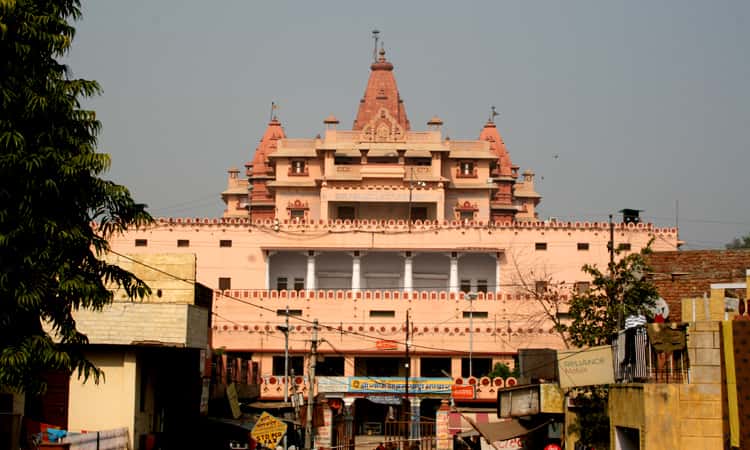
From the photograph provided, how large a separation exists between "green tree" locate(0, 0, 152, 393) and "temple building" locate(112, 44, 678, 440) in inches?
1341

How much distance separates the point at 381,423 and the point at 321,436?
9054 millimetres

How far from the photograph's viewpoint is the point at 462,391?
5234 cm

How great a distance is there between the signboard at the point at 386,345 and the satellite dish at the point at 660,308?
32.2 m

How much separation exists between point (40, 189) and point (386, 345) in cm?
4431

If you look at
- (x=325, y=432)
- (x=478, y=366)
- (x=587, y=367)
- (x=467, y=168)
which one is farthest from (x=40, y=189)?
(x=467, y=168)

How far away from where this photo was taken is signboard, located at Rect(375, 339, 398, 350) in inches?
2359

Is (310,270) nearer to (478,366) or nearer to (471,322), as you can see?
(471,322)

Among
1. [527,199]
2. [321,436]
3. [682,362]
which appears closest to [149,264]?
[321,436]

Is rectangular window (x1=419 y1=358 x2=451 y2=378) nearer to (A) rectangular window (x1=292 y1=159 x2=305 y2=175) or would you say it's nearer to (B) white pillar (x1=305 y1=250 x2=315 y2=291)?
(B) white pillar (x1=305 y1=250 x2=315 y2=291)

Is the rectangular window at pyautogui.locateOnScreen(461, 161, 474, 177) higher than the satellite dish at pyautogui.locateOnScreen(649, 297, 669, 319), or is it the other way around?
the rectangular window at pyautogui.locateOnScreen(461, 161, 474, 177)

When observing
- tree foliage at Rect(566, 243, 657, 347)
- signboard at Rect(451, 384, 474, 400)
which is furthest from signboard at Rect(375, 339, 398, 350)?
tree foliage at Rect(566, 243, 657, 347)

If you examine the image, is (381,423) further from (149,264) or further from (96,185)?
(96,185)

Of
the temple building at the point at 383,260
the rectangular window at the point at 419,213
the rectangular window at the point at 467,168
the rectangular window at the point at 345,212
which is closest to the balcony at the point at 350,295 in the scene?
the temple building at the point at 383,260

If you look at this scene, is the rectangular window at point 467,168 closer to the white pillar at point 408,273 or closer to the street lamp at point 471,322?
the white pillar at point 408,273
